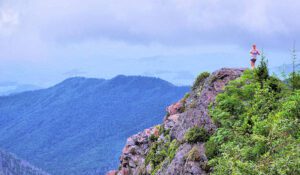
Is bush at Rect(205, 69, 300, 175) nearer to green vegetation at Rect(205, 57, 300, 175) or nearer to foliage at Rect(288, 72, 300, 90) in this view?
green vegetation at Rect(205, 57, 300, 175)

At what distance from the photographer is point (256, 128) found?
86.2ft

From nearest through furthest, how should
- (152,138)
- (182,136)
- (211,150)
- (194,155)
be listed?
(211,150) < (194,155) < (182,136) < (152,138)

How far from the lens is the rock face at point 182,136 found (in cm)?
3000

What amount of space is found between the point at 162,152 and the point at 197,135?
7755 mm

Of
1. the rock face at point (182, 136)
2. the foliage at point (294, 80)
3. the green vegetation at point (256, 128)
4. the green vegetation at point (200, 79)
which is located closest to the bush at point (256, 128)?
the green vegetation at point (256, 128)

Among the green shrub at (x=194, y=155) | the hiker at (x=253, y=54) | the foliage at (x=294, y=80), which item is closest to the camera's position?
the green shrub at (x=194, y=155)

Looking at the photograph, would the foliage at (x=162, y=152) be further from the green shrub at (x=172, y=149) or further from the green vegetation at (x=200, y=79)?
the green vegetation at (x=200, y=79)

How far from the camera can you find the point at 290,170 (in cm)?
1947

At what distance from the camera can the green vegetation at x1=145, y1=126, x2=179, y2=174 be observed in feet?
119

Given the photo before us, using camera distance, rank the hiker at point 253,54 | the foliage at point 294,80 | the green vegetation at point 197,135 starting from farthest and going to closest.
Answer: the hiker at point 253,54
the foliage at point 294,80
the green vegetation at point 197,135

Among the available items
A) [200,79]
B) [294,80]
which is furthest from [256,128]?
[200,79]

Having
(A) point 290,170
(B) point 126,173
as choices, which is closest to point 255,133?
(A) point 290,170

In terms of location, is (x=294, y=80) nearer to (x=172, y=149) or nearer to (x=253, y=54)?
(x=253, y=54)

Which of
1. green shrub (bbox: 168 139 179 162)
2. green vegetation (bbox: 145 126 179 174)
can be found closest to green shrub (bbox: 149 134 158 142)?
green vegetation (bbox: 145 126 179 174)
